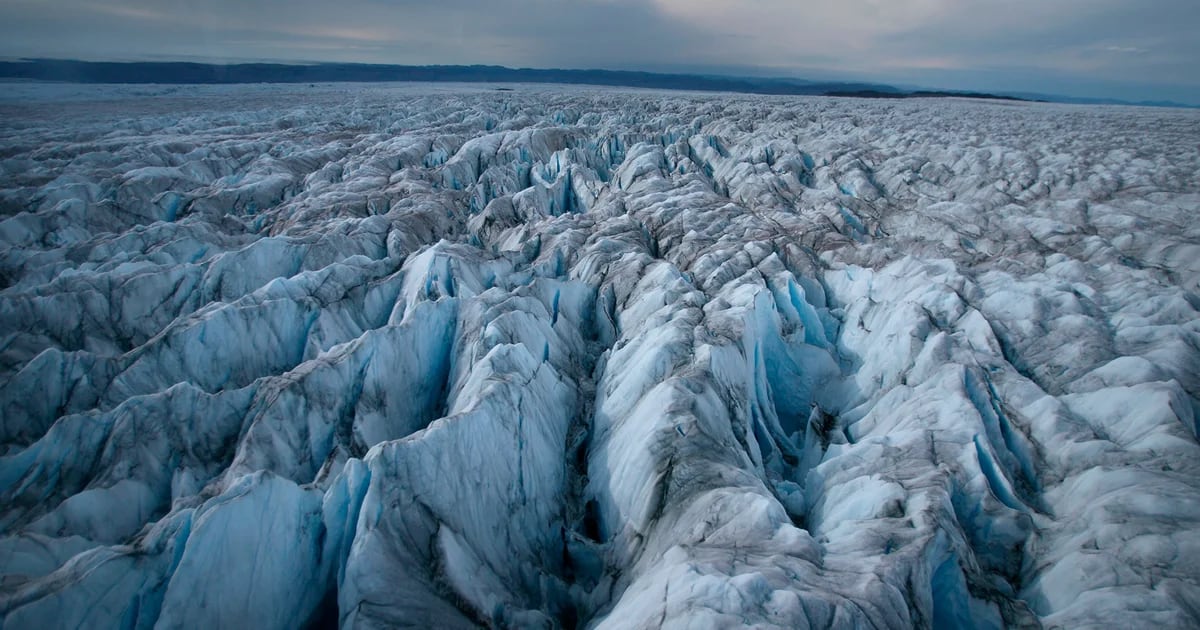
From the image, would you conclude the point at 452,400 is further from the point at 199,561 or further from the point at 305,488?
the point at 199,561

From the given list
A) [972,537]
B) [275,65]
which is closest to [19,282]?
[972,537]

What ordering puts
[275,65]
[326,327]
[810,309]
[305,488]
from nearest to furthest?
1. [305,488]
2. [326,327]
3. [810,309]
4. [275,65]

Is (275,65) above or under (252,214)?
above

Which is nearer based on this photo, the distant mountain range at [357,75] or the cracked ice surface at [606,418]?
the cracked ice surface at [606,418]

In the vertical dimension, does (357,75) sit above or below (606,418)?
above

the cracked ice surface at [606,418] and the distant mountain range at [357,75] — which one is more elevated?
the distant mountain range at [357,75]
